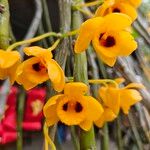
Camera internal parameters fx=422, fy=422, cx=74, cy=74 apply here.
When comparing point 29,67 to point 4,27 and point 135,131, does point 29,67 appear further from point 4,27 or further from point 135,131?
point 135,131

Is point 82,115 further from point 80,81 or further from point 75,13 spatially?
point 75,13

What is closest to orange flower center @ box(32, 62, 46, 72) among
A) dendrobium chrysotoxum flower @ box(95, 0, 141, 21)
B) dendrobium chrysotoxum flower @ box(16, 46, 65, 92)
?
dendrobium chrysotoxum flower @ box(16, 46, 65, 92)

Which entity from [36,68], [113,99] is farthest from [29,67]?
[113,99]

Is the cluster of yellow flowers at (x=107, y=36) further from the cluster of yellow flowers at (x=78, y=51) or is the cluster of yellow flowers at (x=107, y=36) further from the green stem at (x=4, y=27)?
the green stem at (x=4, y=27)

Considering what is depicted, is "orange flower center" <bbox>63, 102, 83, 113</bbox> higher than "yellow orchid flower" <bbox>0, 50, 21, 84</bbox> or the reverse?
the reverse

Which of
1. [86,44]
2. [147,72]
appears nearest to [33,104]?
[147,72]

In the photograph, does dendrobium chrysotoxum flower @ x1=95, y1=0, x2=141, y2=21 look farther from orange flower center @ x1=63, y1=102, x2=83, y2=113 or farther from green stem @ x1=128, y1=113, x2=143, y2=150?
green stem @ x1=128, y1=113, x2=143, y2=150
